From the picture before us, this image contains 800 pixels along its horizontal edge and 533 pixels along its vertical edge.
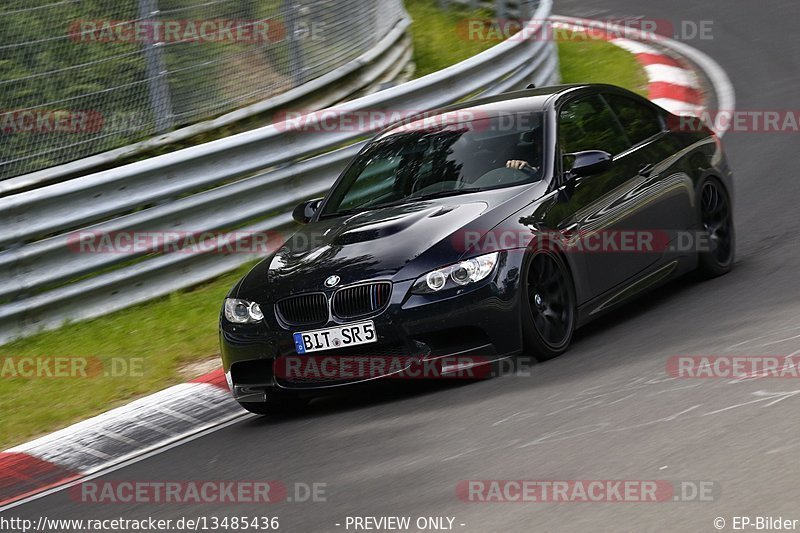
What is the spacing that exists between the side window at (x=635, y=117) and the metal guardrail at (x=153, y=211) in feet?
9.83

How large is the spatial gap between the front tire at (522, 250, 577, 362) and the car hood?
364 mm

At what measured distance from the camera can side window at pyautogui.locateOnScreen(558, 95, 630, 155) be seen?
7.79 metres

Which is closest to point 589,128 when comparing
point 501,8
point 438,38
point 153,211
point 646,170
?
point 646,170

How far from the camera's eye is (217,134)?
1108 cm

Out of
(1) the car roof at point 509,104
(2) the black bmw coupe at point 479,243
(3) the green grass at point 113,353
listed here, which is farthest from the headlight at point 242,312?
(1) the car roof at point 509,104

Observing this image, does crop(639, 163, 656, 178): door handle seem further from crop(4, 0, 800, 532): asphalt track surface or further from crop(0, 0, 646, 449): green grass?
Answer: crop(0, 0, 646, 449): green grass

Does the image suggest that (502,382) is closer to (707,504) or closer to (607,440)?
(607,440)

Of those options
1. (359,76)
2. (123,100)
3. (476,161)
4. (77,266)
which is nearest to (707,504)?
(476,161)

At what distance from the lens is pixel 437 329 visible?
6.61 metres

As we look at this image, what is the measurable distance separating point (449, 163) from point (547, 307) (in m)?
1.15
